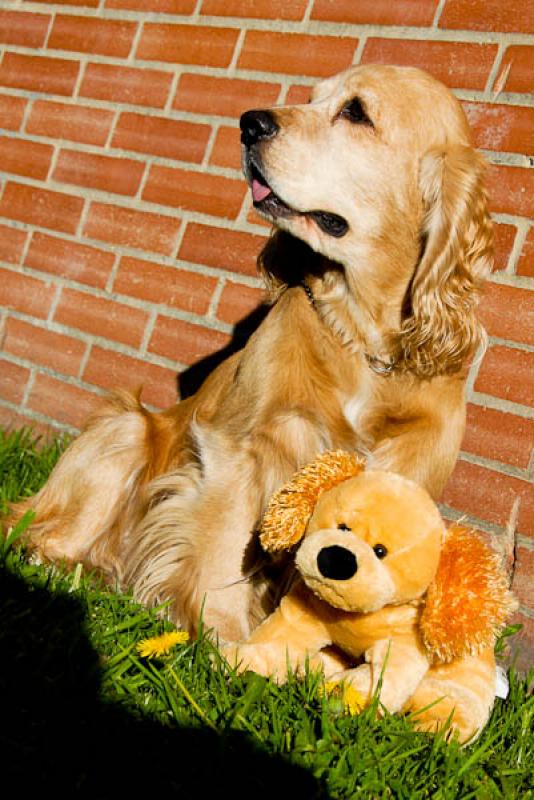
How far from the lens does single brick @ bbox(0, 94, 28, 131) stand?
164 inches

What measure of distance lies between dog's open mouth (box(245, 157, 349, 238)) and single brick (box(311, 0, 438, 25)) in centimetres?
111

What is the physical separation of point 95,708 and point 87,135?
113 inches

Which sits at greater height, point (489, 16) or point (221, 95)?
point (489, 16)

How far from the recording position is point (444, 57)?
3.08m

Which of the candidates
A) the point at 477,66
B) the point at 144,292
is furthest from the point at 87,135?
the point at 477,66

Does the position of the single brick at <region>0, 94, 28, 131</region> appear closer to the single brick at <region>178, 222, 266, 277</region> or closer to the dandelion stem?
the single brick at <region>178, 222, 266, 277</region>

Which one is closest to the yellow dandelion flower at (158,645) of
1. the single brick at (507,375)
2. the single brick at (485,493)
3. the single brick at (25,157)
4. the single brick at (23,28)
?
the single brick at (485,493)

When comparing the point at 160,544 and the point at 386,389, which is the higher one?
the point at 386,389

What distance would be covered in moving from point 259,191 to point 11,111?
7.33ft

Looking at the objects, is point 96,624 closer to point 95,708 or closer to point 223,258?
point 95,708

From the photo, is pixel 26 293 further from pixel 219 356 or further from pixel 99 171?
pixel 219 356

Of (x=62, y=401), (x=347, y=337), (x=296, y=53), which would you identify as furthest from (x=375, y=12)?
(x=62, y=401)

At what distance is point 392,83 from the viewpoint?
8.32ft

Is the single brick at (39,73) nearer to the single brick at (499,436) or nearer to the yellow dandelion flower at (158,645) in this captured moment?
the single brick at (499,436)
